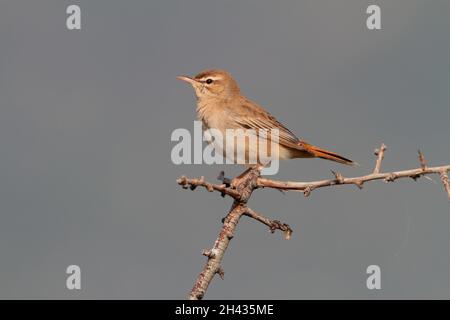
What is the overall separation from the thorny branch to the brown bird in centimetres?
353

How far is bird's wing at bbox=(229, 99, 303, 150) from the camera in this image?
12172 millimetres

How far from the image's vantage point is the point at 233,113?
12.7 meters

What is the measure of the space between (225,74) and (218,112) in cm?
92

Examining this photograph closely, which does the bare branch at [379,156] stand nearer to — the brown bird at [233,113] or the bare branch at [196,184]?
the bare branch at [196,184]

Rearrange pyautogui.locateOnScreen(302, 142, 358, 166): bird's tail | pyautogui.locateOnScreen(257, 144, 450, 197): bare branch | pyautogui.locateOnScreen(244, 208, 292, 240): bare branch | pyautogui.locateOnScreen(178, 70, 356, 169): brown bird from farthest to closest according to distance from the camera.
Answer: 1. pyautogui.locateOnScreen(178, 70, 356, 169): brown bird
2. pyautogui.locateOnScreen(302, 142, 358, 166): bird's tail
3. pyautogui.locateOnScreen(244, 208, 292, 240): bare branch
4. pyautogui.locateOnScreen(257, 144, 450, 197): bare branch

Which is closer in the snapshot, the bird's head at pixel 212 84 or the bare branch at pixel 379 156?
the bare branch at pixel 379 156

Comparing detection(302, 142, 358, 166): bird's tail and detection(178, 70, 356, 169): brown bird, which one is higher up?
detection(178, 70, 356, 169): brown bird

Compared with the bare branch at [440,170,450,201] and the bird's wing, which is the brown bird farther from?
the bare branch at [440,170,450,201]

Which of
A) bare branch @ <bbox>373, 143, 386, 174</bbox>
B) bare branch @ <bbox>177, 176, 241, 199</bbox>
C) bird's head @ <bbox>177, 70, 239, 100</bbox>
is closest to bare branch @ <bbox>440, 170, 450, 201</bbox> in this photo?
bare branch @ <bbox>373, 143, 386, 174</bbox>

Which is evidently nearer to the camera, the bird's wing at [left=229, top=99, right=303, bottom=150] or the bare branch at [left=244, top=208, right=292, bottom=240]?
the bare branch at [left=244, top=208, right=292, bottom=240]

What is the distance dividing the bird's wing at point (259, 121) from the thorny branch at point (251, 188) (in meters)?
3.80

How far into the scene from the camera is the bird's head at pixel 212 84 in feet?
43.0

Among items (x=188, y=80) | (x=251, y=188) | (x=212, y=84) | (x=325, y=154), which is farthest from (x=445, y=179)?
(x=188, y=80)

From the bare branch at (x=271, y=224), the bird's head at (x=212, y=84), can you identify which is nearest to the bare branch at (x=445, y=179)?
the bare branch at (x=271, y=224)
